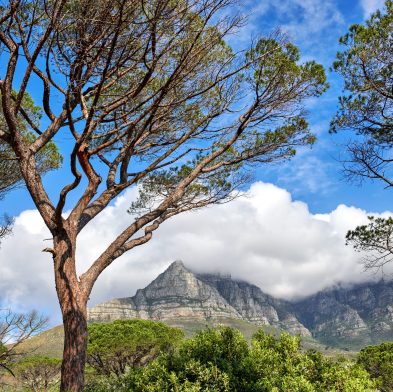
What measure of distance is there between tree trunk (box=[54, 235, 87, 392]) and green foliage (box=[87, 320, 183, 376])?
814 inches

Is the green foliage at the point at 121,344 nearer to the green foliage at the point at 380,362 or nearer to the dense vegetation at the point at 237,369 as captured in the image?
the green foliage at the point at 380,362

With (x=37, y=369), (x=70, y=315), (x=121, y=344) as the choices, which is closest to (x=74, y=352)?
(x=70, y=315)

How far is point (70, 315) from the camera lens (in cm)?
779

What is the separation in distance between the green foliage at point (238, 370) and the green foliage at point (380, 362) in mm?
21706

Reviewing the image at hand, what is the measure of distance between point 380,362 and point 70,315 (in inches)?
1044

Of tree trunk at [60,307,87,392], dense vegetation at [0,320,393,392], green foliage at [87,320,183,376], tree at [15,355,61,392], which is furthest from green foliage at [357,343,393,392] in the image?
tree trunk at [60,307,87,392]

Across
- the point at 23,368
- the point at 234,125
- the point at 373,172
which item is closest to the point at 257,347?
the point at 234,125

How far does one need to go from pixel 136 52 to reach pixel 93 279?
5.17m

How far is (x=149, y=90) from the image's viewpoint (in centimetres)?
1204

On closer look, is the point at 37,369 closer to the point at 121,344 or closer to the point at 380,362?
the point at 121,344

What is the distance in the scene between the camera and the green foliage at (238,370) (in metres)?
6.46

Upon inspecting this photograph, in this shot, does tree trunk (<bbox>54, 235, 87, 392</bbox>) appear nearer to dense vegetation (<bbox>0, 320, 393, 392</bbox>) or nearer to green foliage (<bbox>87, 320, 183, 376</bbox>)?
dense vegetation (<bbox>0, 320, 393, 392</bbox>)

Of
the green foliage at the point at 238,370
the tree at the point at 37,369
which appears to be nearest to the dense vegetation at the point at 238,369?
the green foliage at the point at 238,370

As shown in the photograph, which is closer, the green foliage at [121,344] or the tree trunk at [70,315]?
the tree trunk at [70,315]
